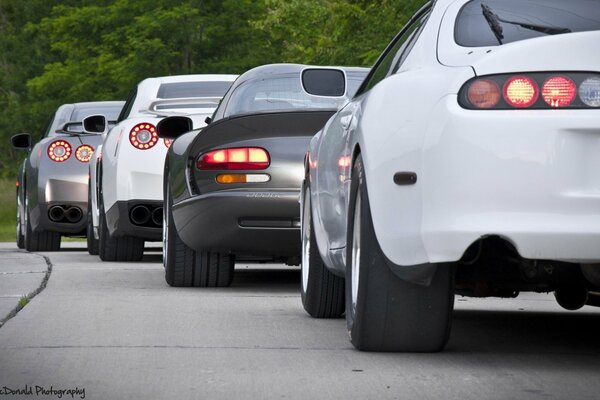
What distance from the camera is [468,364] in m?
6.16

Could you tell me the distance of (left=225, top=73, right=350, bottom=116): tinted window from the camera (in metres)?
10.6

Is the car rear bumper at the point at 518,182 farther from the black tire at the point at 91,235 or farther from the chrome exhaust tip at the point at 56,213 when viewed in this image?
the chrome exhaust tip at the point at 56,213

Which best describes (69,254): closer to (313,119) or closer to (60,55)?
(313,119)

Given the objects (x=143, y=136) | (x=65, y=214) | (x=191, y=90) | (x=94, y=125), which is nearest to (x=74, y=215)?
(x=65, y=214)

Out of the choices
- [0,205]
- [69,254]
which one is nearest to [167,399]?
[69,254]

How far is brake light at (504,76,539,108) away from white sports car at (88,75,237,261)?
652cm

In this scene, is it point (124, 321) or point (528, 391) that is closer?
point (528, 391)

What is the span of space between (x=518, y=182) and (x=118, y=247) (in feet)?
28.9

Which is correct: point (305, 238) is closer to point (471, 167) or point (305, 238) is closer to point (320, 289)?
point (320, 289)

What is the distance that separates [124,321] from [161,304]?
1093 mm

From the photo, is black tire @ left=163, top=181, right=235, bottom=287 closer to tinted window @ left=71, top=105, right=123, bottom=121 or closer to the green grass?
tinted window @ left=71, top=105, right=123, bottom=121

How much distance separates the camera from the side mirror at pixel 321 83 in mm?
8047

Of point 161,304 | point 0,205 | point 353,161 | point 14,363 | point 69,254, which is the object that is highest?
point 353,161

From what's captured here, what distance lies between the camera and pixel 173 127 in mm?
11469
